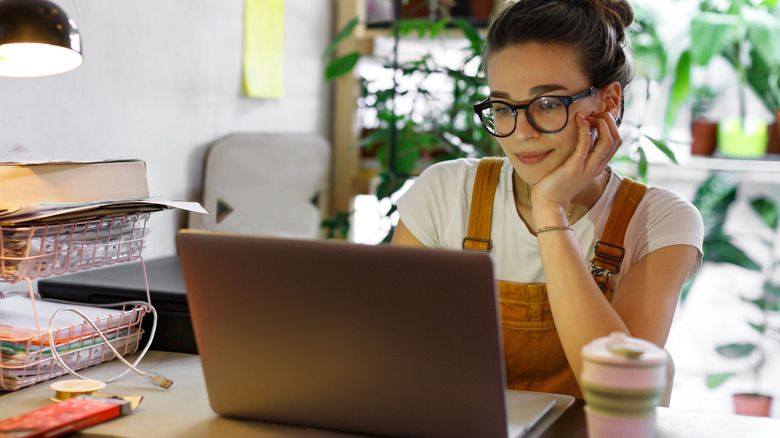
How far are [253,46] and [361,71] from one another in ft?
1.95

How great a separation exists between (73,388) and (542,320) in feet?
2.38

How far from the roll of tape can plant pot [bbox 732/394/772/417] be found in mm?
1884

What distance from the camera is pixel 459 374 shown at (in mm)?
773

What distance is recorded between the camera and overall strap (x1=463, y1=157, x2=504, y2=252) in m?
1.35

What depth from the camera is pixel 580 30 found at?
Result: 1.25m

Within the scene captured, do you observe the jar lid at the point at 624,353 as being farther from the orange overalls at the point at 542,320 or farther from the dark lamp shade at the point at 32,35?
the dark lamp shade at the point at 32,35

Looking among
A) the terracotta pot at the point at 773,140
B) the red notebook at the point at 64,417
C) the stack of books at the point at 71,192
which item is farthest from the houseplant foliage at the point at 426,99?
the red notebook at the point at 64,417

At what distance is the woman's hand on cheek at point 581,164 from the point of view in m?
1.22

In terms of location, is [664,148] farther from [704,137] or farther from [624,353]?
[624,353]

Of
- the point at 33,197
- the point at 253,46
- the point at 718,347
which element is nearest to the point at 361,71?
the point at 253,46

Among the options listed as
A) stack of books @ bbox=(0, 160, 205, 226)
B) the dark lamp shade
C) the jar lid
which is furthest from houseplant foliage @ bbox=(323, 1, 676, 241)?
the jar lid

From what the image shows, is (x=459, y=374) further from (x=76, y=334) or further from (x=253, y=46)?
(x=253, y=46)

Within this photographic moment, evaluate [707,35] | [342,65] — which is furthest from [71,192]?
[707,35]

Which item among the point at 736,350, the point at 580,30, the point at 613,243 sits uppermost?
the point at 580,30
